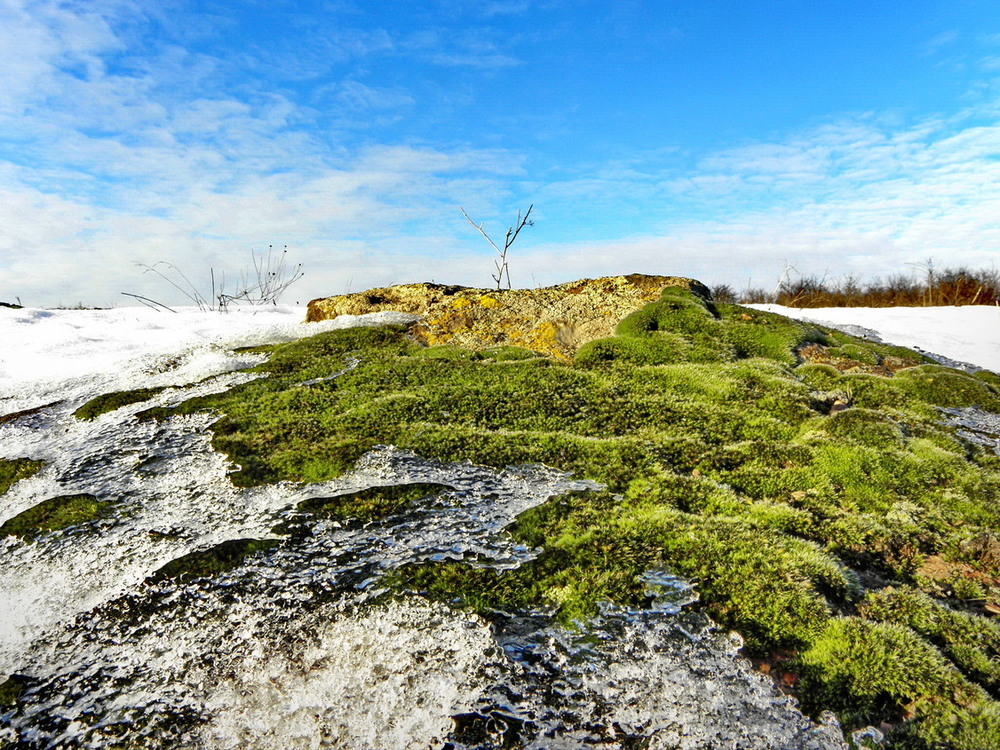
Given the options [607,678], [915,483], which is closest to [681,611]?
[607,678]

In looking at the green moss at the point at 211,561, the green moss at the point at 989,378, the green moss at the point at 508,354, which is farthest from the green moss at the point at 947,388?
the green moss at the point at 211,561

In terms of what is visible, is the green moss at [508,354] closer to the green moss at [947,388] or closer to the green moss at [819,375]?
the green moss at [819,375]

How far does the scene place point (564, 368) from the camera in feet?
29.2

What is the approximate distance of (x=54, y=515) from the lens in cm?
560

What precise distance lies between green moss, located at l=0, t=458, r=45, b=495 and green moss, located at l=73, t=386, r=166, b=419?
115 cm

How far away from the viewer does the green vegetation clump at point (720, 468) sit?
13.3ft

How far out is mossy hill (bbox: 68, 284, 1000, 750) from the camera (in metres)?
3.96

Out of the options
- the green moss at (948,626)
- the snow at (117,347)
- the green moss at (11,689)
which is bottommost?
the green moss at (948,626)

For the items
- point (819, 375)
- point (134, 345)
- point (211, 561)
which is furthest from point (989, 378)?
point (134, 345)

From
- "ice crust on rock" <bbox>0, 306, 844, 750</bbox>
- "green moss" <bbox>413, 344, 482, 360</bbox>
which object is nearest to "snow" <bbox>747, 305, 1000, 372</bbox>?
"green moss" <bbox>413, 344, 482, 360</bbox>

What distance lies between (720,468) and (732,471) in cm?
12

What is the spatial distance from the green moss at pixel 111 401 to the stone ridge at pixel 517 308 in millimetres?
3944

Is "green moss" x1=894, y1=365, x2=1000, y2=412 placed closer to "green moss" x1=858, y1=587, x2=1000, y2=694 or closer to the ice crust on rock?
"green moss" x1=858, y1=587, x2=1000, y2=694

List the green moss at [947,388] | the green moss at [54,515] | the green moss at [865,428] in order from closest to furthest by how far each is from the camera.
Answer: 1. the green moss at [54,515]
2. the green moss at [865,428]
3. the green moss at [947,388]
